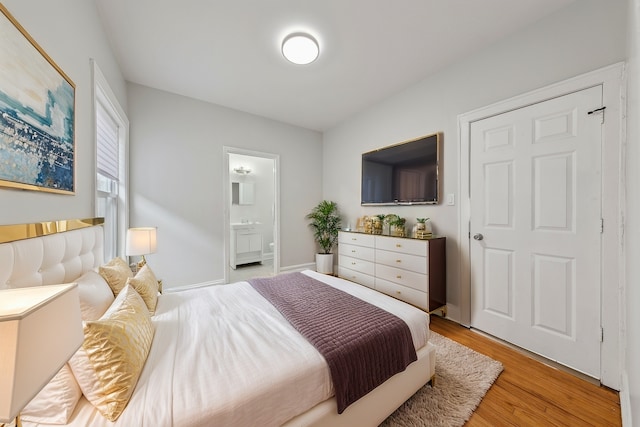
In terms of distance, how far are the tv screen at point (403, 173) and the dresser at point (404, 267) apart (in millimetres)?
581

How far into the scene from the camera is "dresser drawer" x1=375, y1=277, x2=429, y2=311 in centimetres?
250

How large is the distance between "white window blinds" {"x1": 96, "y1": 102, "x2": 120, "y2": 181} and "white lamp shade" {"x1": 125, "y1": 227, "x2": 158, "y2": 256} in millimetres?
647

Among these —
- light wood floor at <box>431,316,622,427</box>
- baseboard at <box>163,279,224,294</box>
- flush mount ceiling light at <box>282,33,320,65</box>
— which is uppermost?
flush mount ceiling light at <box>282,33,320,65</box>

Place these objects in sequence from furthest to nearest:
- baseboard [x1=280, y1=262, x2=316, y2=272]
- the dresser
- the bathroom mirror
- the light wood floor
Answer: the bathroom mirror → baseboard [x1=280, y1=262, x2=316, y2=272] → the dresser → the light wood floor

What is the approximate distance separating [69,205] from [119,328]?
0.98 meters

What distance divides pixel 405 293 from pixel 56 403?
105 inches

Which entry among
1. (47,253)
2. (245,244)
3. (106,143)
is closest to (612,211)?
(47,253)

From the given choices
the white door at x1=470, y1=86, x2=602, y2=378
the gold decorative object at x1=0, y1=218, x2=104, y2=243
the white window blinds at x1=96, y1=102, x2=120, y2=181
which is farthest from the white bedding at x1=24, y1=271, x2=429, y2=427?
the white window blinds at x1=96, y1=102, x2=120, y2=181

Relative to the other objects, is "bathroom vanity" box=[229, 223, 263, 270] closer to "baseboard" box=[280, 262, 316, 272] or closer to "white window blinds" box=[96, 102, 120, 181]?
"baseboard" box=[280, 262, 316, 272]

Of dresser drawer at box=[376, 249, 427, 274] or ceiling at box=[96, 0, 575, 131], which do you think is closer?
ceiling at box=[96, 0, 575, 131]

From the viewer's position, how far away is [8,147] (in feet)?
3.10

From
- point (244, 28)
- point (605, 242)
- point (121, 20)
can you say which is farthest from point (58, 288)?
point (605, 242)

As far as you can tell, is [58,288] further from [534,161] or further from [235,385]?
[534,161]

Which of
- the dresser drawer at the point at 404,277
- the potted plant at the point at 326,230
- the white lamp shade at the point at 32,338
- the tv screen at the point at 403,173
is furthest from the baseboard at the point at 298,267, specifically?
the white lamp shade at the point at 32,338
